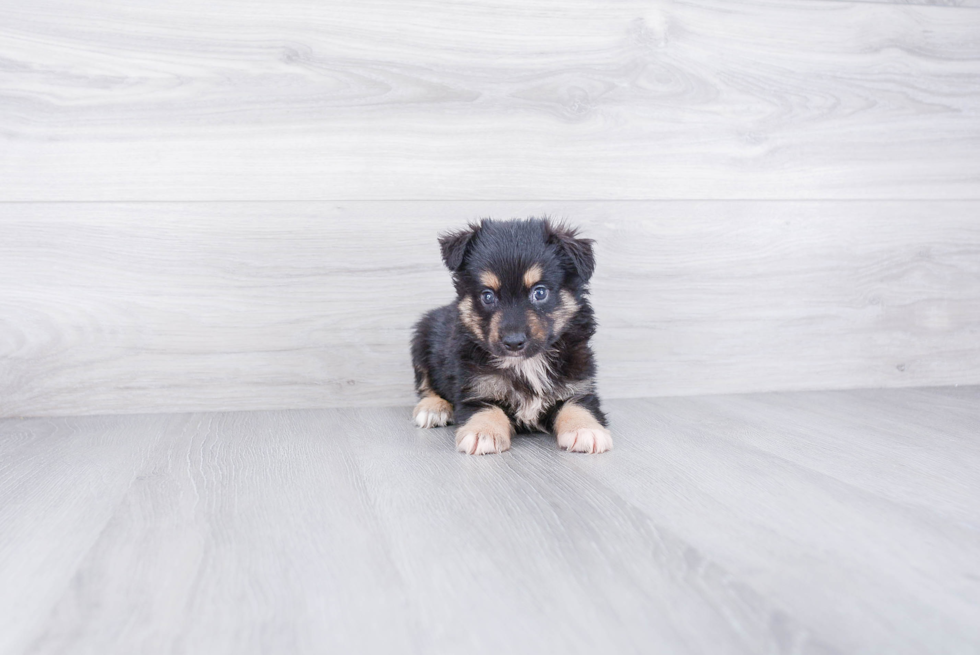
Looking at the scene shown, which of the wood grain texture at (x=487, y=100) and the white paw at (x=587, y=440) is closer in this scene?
the white paw at (x=587, y=440)

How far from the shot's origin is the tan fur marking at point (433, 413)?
2346 mm

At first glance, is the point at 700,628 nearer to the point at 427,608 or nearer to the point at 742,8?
the point at 427,608

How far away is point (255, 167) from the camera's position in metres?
2.58

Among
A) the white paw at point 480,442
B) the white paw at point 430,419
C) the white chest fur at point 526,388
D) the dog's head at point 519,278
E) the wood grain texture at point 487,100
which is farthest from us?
the wood grain texture at point 487,100

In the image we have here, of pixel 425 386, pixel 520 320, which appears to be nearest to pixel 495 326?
pixel 520 320

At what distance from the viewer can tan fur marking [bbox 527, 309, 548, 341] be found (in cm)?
203

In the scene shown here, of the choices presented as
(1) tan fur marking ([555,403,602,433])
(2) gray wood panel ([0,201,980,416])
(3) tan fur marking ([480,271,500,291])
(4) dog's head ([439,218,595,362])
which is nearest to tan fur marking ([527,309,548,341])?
(4) dog's head ([439,218,595,362])

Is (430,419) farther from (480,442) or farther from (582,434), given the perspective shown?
(582,434)

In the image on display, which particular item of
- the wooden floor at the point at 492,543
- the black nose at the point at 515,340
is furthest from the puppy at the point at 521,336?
the wooden floor at the point at 492,543

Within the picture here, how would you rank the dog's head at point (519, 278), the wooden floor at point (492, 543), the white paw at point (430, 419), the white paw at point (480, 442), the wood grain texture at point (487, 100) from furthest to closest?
the wood grain texture at point (487, 100)
the white paw at point (430, 419)
the dog's head at point (519, 278)
the white paw at point (480, 442)
the wooden floor at point (492, 543)

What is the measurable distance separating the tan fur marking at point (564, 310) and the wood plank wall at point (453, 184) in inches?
24.3

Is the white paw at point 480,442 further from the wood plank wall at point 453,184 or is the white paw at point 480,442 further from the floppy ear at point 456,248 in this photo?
the wood plank wall at point 453,184

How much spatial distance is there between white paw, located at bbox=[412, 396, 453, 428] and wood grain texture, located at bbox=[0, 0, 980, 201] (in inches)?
29.7

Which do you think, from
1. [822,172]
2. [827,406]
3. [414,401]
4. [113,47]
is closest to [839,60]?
[822,172]
